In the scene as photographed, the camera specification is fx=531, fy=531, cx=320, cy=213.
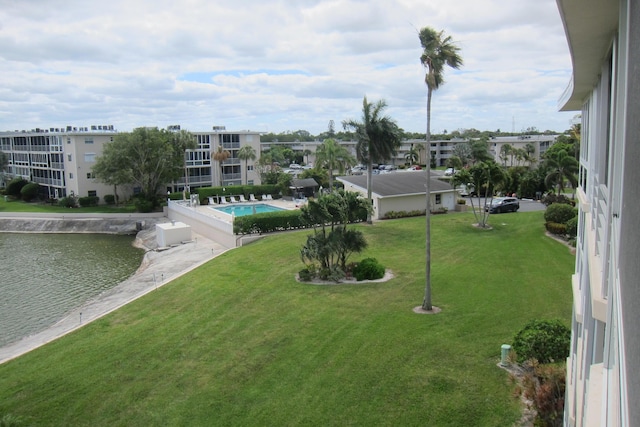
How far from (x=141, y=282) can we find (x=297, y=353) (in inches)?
602

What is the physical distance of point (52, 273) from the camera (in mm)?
34688

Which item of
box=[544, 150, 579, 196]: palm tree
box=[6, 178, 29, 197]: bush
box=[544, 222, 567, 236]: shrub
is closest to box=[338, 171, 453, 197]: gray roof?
box=[544, 150, 579, 196]: palm tree

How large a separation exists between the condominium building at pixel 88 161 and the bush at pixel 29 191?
3.28ft

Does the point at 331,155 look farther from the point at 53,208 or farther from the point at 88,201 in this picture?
the point at 53,208

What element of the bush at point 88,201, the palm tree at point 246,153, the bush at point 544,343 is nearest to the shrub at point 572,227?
the bush at point 544,343

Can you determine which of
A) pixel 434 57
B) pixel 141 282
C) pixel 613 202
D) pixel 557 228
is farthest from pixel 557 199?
pixel 613 202

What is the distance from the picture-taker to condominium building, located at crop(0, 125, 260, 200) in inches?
2367

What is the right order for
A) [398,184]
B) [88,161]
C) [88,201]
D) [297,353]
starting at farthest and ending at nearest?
[88,161] → [88,201] → [398,184] → [297,353]

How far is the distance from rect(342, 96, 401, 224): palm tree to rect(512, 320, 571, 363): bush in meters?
24.5

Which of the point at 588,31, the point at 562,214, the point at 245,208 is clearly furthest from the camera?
the point at 245,208

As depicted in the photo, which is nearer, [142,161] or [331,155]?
[331,155]

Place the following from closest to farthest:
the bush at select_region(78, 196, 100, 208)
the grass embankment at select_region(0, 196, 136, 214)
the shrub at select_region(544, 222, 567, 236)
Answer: the shrub at select_region(544, 222, 567, 236), the grass embankment at select_region(0, 196, 136, 214), the bush at select_region(78, 196, 100, 208)

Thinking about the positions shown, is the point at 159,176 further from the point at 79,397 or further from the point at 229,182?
the point at 79,397

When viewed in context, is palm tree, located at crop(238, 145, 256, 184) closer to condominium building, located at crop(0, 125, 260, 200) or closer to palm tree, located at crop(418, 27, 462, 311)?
condominium building, located at crop(0, 125, 260, 200)
